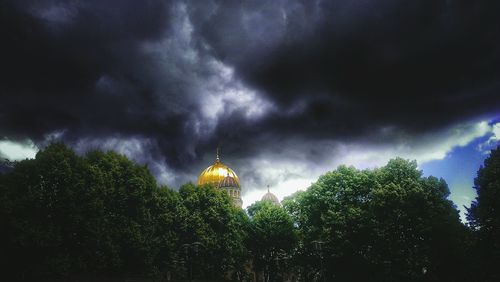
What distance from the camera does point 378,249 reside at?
40312mm

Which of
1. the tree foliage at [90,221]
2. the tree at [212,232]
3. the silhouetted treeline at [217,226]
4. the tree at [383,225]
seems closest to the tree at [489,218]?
the silhouetted treeline at [217,226]

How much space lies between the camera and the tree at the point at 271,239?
53719 mm

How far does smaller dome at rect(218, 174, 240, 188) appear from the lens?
4117 inches

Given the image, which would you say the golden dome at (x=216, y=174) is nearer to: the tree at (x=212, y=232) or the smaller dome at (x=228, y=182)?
the smaller dome at (x=228, y=182)

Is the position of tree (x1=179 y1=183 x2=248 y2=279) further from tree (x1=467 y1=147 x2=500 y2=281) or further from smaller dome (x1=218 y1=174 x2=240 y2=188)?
smaller dome (x1=218 y1=174 x2=240 y2=188)

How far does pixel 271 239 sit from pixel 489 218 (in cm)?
2789

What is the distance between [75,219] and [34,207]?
136 inches

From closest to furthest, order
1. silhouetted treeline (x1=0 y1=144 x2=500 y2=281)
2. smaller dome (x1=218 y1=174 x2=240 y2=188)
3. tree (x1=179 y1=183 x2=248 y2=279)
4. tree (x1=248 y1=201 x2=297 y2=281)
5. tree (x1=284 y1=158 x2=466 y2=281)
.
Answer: silhouetted treeline (x1=0 y1=144 x2=500 y2=281) → tree (x1=284 y1=158 x2=466 y2=281) → tree (x1=179 y1=183 x2=248 y2=279) → tree (x1=248 y1=201 x2=297 y2=281) → smaller dome (x1=218 y1=174 x2=240 y2=188)

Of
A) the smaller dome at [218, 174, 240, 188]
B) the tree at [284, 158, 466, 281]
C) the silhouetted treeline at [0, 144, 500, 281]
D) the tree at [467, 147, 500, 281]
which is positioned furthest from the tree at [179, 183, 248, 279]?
the smaller dome at [218, 174, 240, 188]

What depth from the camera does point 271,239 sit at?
54219 millimetres

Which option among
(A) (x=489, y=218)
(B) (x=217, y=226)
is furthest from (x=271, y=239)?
(A) (x=489, y=218)

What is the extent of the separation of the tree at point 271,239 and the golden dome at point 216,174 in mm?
49206

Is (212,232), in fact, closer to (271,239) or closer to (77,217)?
(271,239)

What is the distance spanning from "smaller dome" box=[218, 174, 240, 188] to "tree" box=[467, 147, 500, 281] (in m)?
73.5
